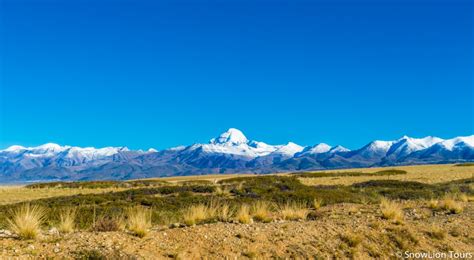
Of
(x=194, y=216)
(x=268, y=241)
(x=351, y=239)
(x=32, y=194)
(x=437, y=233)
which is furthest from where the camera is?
(x=32, y=194)

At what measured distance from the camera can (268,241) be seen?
13.1 m

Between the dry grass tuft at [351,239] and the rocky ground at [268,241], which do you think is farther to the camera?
the dry grass tuft at [351,239]

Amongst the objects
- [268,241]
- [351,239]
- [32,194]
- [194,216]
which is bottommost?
[351,239]

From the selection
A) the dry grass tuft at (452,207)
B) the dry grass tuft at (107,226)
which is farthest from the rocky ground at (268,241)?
the dry grass tuft at (452,207)

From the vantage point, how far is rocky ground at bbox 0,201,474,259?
433 inches

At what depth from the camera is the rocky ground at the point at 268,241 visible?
1101cm

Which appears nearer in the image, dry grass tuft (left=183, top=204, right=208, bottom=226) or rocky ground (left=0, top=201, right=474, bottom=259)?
rocky ground (left=0, top=201, right=474, bottom=259)

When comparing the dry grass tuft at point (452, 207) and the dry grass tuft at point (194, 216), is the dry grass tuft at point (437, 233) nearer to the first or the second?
the dry grass tuft at point (452, 207)

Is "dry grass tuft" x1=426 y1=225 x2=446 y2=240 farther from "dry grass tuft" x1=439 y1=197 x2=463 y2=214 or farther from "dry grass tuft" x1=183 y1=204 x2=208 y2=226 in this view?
"dry grass tuft" x1=183 y1=204 x2=208 y2=226

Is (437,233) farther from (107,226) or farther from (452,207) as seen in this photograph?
(107,226)

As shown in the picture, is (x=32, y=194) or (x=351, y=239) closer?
(x=351, y=239)

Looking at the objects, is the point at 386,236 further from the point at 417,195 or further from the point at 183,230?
the point at 417,195

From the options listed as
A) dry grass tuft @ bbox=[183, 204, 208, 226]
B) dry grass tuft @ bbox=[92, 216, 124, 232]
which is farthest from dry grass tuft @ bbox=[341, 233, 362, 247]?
dry grass tuft @ bbox=[92, 216, 124, 232]

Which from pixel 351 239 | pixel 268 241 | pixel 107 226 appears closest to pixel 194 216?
pixel 107 226
